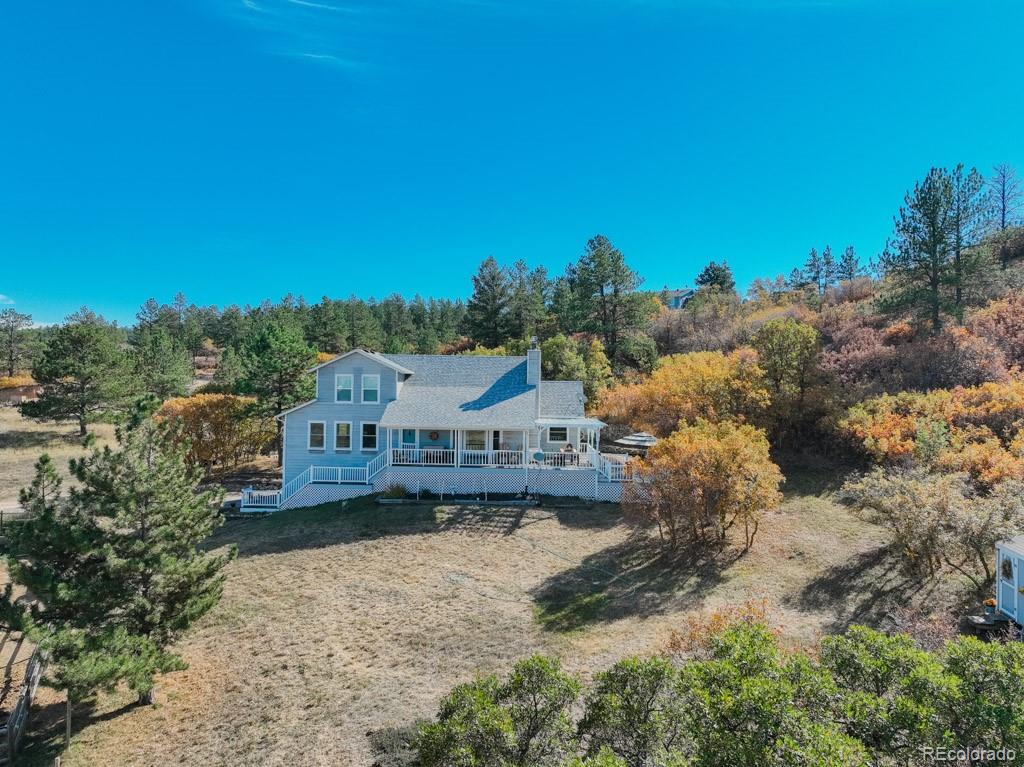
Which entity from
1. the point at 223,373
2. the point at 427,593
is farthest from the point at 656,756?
the point at 223,373

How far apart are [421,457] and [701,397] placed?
13.6 meters

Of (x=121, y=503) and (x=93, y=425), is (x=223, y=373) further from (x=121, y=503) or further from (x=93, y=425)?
(x=121, y=503)

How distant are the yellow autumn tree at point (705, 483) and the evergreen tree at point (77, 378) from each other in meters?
36.0

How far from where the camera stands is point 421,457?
2208cm

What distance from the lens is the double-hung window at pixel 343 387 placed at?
76.5 ft

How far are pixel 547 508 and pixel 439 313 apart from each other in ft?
213

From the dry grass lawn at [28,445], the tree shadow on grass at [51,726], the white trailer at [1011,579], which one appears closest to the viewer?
the tree shadow on grass at [51,726]

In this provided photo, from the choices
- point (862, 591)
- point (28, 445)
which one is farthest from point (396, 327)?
point (862, 591)

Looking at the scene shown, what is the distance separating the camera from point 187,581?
36.4 feet

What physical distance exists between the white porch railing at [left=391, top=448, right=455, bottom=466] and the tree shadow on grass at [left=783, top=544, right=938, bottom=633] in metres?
13.8

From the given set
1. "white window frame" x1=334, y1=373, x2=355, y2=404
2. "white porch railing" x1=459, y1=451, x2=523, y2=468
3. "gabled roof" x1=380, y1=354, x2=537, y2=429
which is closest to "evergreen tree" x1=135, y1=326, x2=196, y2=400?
"white window frame" x1=334, y1=373, x2=355, y2=404

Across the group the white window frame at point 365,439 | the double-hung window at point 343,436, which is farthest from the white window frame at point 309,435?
the white window frame at point 365,439

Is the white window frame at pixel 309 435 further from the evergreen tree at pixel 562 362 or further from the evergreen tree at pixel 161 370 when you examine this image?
the evergreen tree at pixel 161 370

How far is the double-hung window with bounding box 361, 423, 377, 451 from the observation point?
→ 23.3 meters
